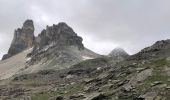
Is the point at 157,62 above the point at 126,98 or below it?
above

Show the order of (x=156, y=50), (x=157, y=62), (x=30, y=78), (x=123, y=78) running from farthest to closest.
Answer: (x=30, y=78), (x=156, y=50), (x=157, y=62), (x=123, y=78)

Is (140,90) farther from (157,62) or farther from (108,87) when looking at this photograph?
(157,62)

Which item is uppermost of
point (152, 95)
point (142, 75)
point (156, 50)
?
point (156, 50)

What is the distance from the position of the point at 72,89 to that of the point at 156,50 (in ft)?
126

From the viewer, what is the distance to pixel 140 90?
215ft

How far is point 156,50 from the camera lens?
12138cm

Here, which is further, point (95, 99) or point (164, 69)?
point (164, 69)

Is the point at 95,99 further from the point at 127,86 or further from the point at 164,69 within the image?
the point at 164,69

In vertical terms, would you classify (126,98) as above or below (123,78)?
below

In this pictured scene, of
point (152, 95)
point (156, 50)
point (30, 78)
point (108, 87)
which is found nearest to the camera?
point (152, 95)

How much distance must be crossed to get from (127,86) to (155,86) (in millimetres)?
6279

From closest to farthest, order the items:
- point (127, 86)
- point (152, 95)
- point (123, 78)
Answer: point (152, 95) → point (127, 86) → point (123, 78)

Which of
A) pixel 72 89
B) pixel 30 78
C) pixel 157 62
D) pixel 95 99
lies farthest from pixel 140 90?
pixel 30 78

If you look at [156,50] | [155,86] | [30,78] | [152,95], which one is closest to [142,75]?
[155,86]
